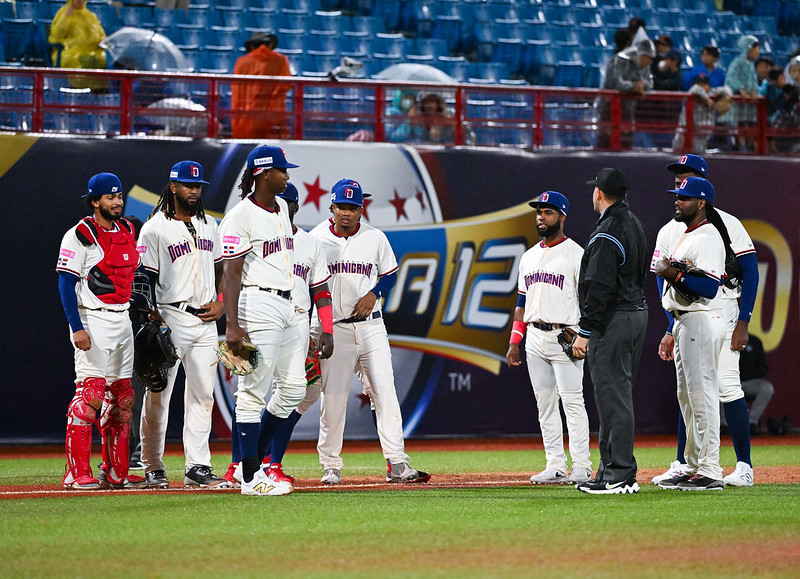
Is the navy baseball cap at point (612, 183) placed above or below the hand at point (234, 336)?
above

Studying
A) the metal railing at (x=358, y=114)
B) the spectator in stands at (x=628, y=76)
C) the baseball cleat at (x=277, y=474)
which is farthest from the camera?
the spectator in stands at (x=628, y=76)

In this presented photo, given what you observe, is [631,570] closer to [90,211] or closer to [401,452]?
[401,452]

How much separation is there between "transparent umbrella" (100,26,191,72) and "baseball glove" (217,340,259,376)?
6509mm

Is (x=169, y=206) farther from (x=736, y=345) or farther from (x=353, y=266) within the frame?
(x=736, y=345)

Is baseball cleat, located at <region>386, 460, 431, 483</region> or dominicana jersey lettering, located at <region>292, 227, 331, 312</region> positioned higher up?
dominicana jersey lettering, located at <region>292, 227, 331, 312</region>

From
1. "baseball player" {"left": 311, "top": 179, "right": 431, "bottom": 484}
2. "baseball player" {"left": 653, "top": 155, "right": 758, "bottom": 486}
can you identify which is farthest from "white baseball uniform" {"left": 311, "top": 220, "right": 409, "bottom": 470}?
"baseball player" {"left": 653, "top": 155, "right": 758, "bottom": 486}

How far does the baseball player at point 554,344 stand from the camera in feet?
26.7

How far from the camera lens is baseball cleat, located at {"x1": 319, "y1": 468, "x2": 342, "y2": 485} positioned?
8172mm

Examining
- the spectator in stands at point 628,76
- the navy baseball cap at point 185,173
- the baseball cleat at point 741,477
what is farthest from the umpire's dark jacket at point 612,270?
the spectator in stands at point 628,76

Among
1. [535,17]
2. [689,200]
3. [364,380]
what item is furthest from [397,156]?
[535,17]

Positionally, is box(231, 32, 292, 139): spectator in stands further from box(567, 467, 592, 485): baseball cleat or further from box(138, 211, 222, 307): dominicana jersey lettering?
box(567, 467, 592, 485): baseball cleat

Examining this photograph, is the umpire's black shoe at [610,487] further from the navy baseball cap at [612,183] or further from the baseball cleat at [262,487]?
the baseball cleat at [262,487]

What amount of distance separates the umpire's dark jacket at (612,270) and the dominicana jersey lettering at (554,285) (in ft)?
3.26

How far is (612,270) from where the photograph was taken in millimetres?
7012
